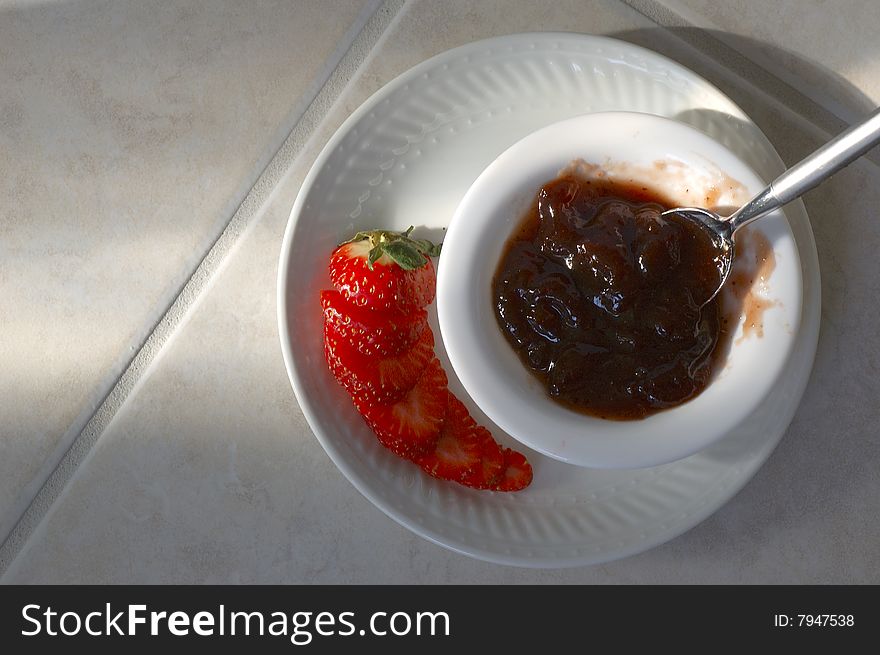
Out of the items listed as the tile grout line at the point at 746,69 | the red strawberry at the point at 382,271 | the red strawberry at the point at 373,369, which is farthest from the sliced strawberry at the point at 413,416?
the tile grout line at the point at 746,69

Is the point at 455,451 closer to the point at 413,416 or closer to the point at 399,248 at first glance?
the point at 413,416

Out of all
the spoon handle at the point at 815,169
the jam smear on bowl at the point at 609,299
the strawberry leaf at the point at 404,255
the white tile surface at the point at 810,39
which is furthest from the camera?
the white tile surface at the point at 810,39

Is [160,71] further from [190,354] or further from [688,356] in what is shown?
[688,356]

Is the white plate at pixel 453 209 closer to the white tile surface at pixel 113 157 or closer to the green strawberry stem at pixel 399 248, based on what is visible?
the green strawberry stem at pixel 399 248

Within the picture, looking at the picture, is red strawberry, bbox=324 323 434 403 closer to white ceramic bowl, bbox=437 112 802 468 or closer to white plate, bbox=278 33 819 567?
white plate, bbox=278 33 819 567

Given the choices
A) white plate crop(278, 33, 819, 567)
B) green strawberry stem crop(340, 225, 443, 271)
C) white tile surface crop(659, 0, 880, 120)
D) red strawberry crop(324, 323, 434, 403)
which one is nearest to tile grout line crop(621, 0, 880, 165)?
white tile surface crop(659, 0, 880, 120)
